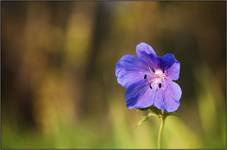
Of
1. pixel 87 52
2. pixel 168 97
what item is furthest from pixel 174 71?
pixel 87 52

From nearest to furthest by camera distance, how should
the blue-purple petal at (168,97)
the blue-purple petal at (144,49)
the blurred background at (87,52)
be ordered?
the blue-purple petal at (168,97) → the blue-purple petal at (144,49) → the blurred background at (87,52)

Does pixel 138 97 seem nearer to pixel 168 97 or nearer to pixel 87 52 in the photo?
pixel 168 97

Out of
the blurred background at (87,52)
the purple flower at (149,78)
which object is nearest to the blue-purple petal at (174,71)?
the purple flower at (149,78)

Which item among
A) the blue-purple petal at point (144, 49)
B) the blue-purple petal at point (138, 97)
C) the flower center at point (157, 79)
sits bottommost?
the blue-purple petal at point (138, 97)

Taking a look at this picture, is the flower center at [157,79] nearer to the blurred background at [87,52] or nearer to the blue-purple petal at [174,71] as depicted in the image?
the blue-purple petal at [174,71]

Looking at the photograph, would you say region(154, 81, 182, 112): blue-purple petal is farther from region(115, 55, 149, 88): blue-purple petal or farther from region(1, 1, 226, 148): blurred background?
region(1, 1, 226, 148): blurred background

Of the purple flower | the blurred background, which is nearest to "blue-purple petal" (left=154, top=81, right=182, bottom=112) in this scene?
the purple flower
